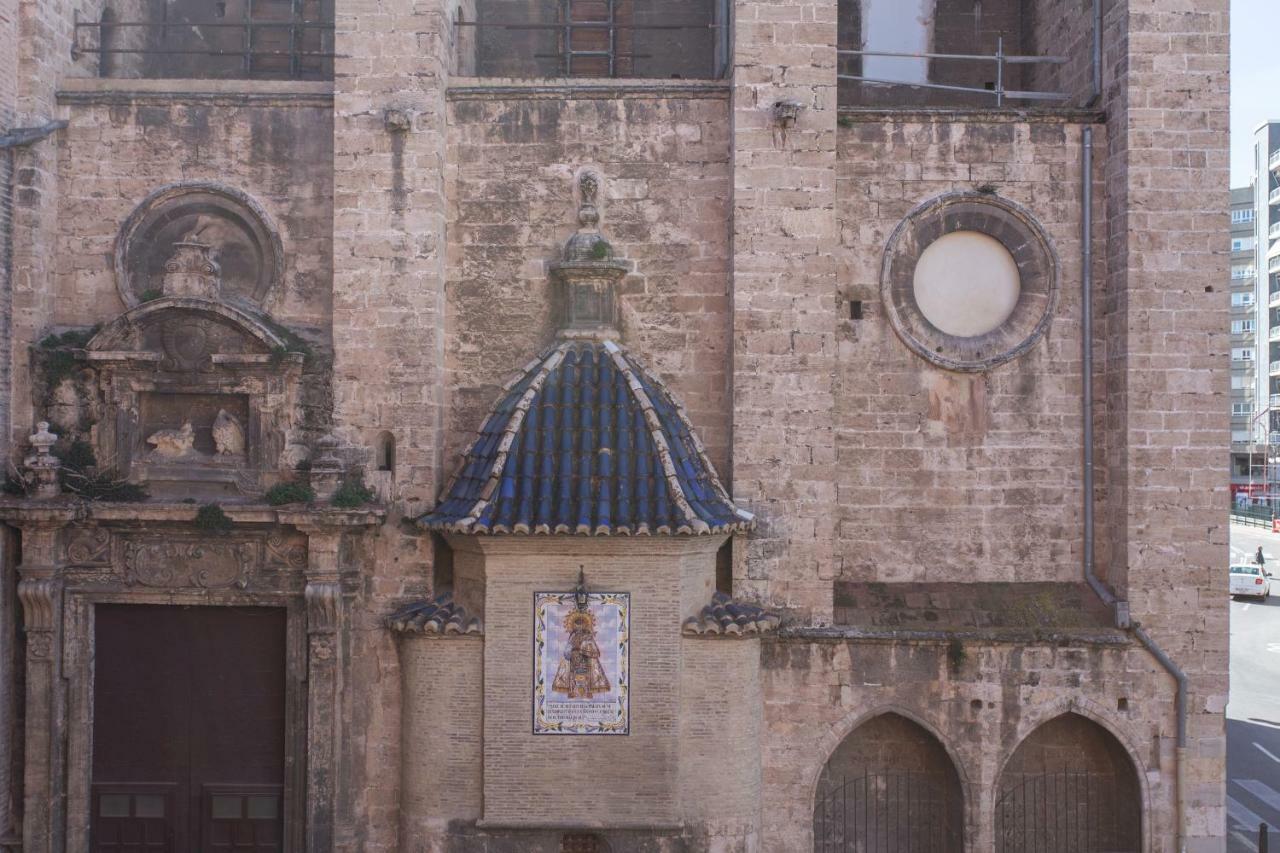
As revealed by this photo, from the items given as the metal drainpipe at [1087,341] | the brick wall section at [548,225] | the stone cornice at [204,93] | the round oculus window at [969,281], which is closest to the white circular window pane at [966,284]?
the round oculus window at [969,281]

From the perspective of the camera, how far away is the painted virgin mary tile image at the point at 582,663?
→ 10242mm

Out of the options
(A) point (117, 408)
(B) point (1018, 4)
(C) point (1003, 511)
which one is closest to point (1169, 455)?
(C) point (1003, 511)

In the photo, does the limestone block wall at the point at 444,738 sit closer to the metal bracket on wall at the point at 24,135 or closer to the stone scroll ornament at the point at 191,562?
the stone scroll ornament at the point at 191,562

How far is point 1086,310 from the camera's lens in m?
11.5

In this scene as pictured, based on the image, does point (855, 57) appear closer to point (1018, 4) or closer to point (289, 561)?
point (1018, 4)

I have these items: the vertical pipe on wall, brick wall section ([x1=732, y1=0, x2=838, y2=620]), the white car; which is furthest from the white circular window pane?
the white car

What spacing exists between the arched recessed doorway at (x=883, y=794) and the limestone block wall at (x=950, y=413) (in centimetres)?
179

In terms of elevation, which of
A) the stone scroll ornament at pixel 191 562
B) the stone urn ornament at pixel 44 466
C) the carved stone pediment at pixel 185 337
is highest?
the carved stone pediment at pixel 185 337

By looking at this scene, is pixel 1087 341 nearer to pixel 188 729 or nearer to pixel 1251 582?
pixel 188 729

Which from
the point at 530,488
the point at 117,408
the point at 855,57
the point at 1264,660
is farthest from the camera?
the point at 1264,660

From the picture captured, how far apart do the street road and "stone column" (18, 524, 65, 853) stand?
1203cm

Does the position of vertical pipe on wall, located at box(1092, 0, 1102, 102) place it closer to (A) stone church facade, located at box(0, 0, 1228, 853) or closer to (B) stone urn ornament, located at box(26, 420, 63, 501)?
(A) stone church facade, located at box(0, 0, 1228, 853)

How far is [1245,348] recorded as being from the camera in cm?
5669

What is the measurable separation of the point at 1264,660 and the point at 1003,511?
17.4m
